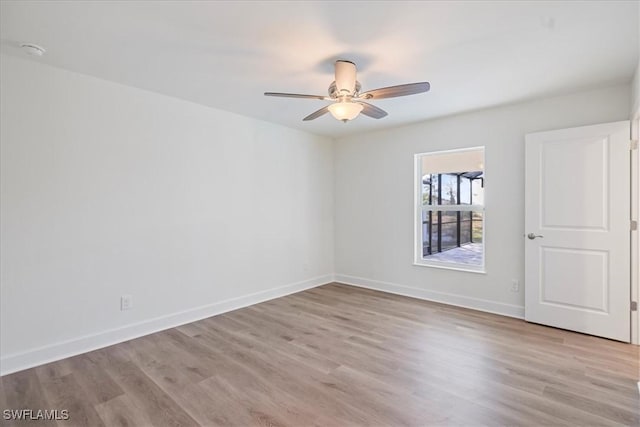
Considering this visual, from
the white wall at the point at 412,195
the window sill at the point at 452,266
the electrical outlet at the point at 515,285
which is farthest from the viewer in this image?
the window sill at the point at 452,266

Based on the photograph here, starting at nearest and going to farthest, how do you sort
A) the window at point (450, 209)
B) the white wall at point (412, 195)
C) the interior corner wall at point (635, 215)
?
the interior corner wall at point (635, 215) < the white wall at point (412, 195) < the window at point (450, 209)

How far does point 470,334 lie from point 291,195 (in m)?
2.91

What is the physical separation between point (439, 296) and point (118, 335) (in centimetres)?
371

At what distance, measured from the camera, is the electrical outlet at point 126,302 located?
3.11 meters

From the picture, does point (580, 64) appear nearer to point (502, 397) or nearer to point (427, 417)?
point (502, 397)

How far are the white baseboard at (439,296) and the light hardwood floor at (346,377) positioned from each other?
244 mm

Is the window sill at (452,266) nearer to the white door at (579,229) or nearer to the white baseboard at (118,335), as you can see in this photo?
the white door at (579,229)

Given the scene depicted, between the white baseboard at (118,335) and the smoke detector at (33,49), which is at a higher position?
the smoke detector at (33,49)

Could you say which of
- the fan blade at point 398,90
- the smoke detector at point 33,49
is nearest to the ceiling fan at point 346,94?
the fan blade at point 398,90

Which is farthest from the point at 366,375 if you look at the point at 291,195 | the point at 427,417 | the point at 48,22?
the point at 48,22

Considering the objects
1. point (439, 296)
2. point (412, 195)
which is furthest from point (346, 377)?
point (412, 195)

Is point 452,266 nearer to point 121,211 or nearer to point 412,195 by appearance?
point 412,195

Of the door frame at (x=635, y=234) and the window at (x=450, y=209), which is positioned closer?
the door frame at (x=635, y=234)

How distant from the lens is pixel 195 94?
3357 mm
